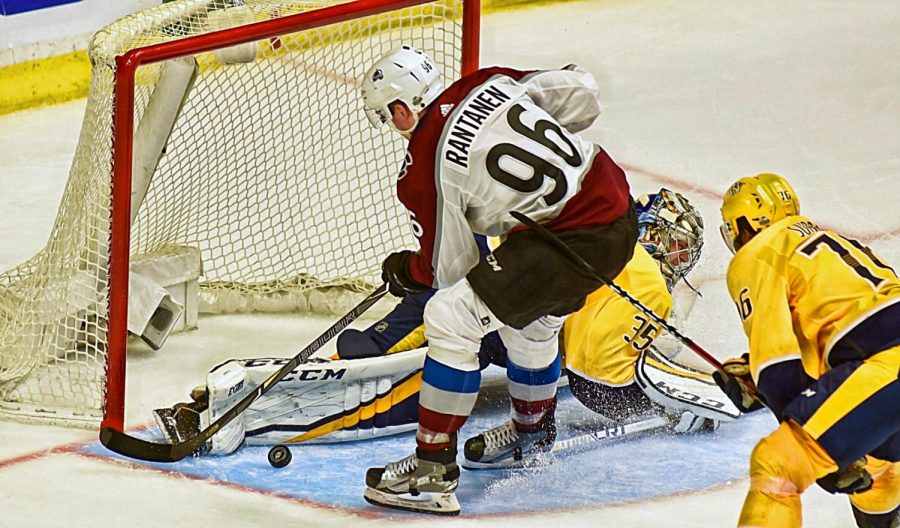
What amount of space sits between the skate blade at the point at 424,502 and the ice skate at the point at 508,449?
0.72ft

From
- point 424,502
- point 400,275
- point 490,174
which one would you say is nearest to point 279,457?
point 424,502

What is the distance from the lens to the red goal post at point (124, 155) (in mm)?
2973

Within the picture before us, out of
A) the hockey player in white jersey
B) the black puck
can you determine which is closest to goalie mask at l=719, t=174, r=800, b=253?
the hockey player in white jersey

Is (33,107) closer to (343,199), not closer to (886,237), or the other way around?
(343,199)

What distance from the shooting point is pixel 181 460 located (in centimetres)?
307

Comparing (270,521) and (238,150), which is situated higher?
(238,150)

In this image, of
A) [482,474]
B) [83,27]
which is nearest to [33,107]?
[83,27]

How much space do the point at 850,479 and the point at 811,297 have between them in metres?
0.32

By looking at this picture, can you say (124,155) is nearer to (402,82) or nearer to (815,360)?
(402,82)

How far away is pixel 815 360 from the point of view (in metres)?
2.65

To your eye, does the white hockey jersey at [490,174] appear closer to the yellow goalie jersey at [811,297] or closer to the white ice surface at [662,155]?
the yellow goalie jersey at [811,297]

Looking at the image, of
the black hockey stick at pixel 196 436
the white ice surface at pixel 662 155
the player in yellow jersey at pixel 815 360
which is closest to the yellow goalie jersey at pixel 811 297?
the player in yellow jersey at pixel 815 360

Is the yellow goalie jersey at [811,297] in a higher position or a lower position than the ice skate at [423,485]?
higher

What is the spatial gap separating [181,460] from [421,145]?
34.7 inches
